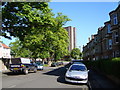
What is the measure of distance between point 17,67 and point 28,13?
649cm

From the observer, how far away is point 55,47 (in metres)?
53.3

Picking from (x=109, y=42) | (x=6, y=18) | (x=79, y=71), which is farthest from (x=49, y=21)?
(x=109, y=42)

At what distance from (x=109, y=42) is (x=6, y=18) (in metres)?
23.5

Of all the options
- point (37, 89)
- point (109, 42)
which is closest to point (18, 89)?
point (37, 89)

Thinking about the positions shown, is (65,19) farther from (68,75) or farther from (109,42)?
(68,75)

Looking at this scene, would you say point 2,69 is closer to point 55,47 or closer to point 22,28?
point 22,28

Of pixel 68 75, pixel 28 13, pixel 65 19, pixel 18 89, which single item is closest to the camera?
pixel 18 89

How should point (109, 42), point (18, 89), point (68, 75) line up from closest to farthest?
point (18, 89)
point (68, 75)
point (109, 42)

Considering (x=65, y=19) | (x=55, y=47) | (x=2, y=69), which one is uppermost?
(x=65, y=19)

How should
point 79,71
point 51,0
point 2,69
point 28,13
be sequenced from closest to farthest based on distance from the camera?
point 79,71 → point 28,13 → point 51,0 → point 2,69

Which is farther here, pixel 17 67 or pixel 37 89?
pixel 17 67

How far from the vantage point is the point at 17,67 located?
22188mm

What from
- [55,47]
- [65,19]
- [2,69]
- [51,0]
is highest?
[65,19]

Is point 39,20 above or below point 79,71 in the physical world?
above
